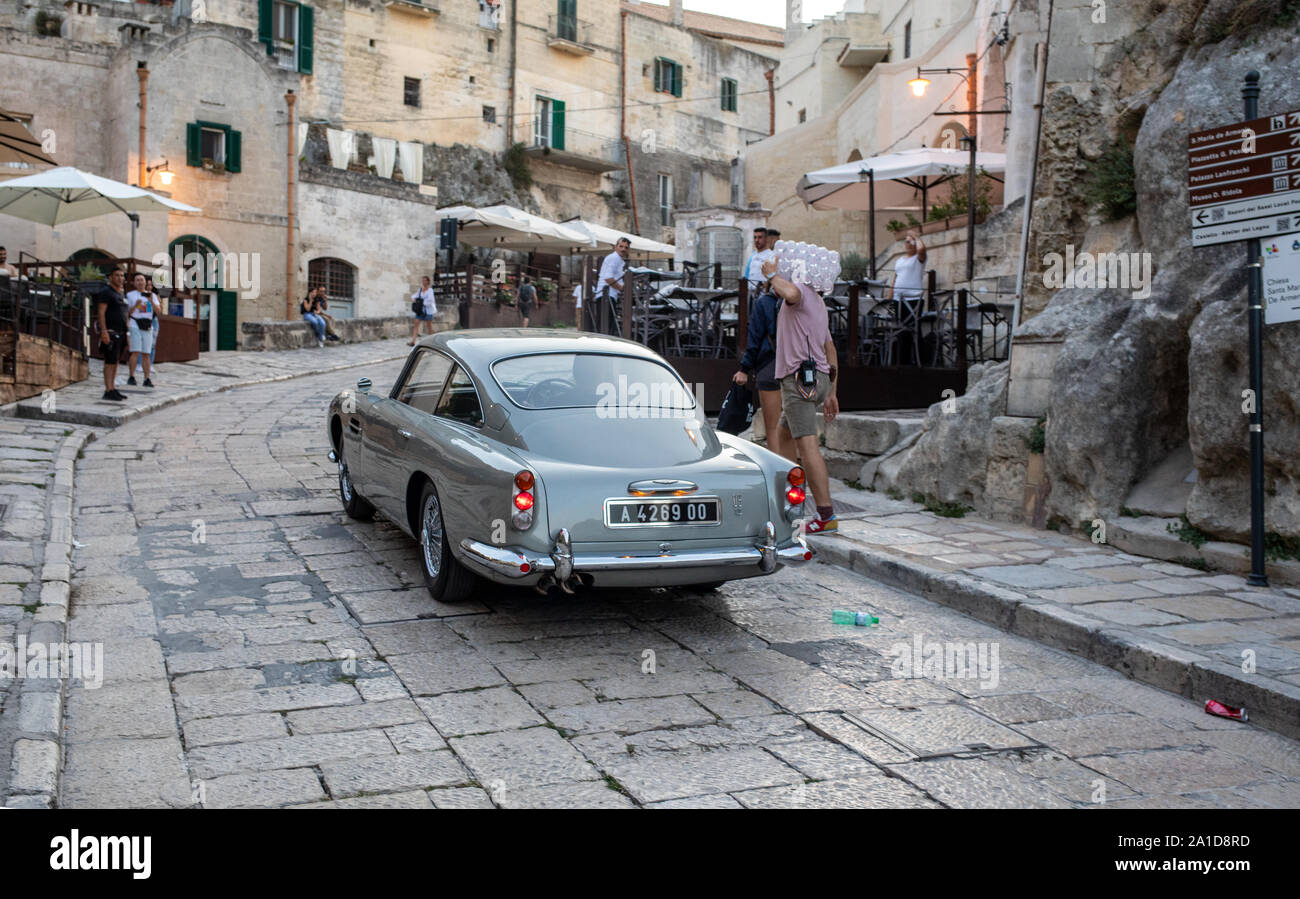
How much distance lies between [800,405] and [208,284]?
24479 mm

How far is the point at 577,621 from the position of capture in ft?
19.1

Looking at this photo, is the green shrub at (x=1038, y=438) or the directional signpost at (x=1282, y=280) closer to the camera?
the directional signpost at (x=1282, y=280)

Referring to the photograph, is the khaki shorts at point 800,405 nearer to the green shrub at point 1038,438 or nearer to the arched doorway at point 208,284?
the green shrub at point 1038,438

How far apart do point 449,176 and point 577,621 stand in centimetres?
3491

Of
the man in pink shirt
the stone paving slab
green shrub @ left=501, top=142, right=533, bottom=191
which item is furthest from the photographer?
green shrub @ left=501, top=142, right=533, bottom=191

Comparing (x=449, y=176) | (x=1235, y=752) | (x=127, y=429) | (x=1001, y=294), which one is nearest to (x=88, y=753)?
(x=1235, y=752)

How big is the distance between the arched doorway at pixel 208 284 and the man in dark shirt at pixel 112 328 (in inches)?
540

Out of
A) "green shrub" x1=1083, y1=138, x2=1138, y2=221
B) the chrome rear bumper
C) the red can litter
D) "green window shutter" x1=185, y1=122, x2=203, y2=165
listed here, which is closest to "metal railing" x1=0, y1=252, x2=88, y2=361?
"green window shutter" x1=185, y1=122, x2=203, y2=165

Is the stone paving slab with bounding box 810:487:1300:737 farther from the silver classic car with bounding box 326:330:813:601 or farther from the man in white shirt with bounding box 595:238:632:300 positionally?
the man in white shirt with bounding box 595:238:632:300

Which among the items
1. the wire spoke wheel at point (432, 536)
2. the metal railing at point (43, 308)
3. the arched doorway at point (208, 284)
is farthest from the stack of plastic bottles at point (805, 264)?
the arched doorway at point (208, 284)

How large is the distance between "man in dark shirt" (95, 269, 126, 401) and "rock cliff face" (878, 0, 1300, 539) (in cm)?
1018

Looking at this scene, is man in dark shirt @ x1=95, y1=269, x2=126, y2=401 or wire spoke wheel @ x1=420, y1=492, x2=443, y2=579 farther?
man in dark shirt @ x1=95, y1=269, x2=126, y2=401

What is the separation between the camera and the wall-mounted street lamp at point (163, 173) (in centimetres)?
2748

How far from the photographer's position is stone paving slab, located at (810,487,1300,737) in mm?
4871
